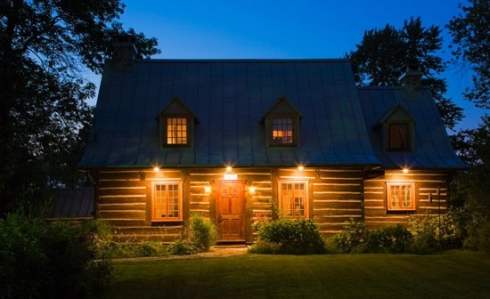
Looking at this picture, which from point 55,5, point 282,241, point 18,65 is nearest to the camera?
point 282,241

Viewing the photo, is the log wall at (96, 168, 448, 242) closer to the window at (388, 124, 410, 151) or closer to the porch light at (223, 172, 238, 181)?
the porch light at (223, 172, 238, 181)

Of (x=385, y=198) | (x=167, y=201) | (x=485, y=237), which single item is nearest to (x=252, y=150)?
(x=167, y=201)

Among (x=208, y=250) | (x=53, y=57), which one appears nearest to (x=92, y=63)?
(x=53, y=57)

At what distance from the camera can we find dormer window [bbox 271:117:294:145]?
21.9 metres

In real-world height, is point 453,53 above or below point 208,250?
above

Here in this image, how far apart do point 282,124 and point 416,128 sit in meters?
6.70

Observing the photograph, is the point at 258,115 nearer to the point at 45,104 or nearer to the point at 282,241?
the point at 282,241

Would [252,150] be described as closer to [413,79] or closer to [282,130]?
[282,130]

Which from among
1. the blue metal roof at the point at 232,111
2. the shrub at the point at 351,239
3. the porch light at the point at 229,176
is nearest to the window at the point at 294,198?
the blue metal roof at the point at 232,111

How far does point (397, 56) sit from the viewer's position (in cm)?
3872

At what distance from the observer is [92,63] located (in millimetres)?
23656

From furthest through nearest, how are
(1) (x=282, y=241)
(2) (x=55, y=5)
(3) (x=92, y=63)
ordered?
(3) (x=92, y=63), (2) (x=55, y=5), (1) (x=282, y=241)

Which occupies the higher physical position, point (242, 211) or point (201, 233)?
point (242, 211)

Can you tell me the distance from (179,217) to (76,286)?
31.6ft
